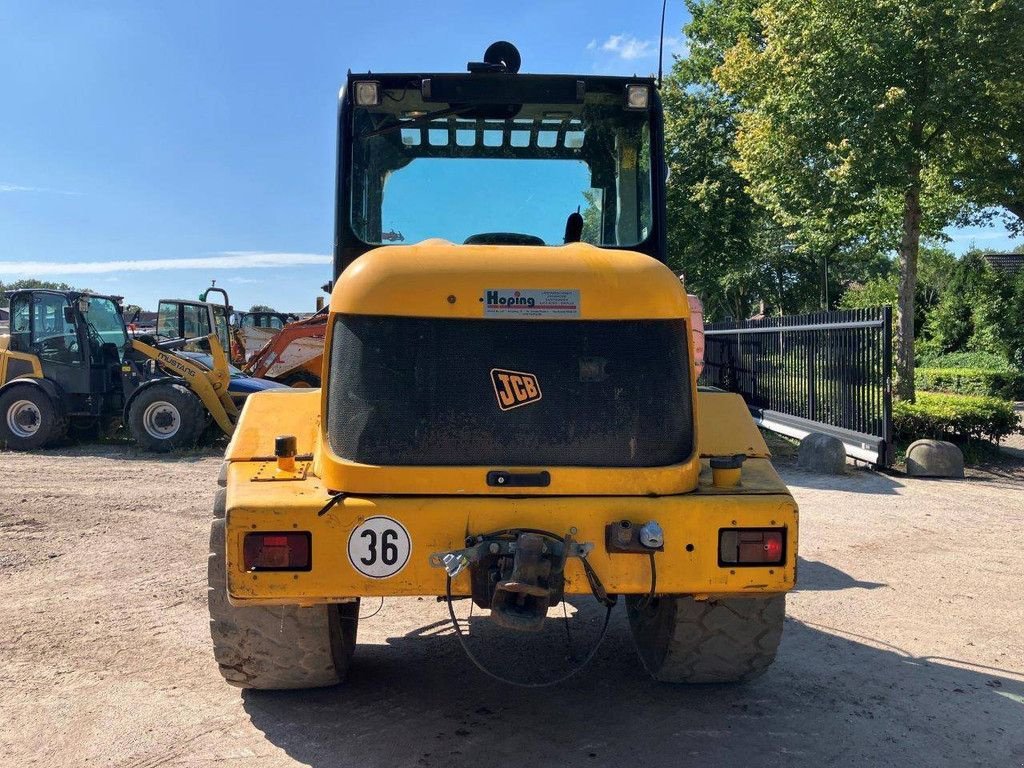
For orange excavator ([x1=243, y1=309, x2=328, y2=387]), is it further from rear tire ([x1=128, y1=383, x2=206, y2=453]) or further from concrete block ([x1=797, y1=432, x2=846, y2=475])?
concrete block ([x1=797, y1=432, x2=846, y2=475])

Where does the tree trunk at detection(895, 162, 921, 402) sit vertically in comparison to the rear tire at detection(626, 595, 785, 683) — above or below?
above

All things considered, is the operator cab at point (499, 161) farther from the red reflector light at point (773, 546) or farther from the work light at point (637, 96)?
the red reflector light at point (773, 546)

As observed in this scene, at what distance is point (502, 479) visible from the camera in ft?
11.3

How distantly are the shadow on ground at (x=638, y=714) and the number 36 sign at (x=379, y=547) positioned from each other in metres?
0.76

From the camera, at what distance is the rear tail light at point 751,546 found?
11.2ft

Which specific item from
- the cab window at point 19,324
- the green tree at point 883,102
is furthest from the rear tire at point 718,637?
the cab window at point 19,324

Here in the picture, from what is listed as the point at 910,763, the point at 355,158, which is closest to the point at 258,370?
the point at 355,158

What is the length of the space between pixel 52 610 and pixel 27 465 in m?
7.47

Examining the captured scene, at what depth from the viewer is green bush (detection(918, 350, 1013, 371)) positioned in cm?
2338

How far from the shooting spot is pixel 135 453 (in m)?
13.1

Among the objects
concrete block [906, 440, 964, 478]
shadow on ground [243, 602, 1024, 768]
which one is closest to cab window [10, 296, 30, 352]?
shadow on ground [243, 602, 1024, 768]

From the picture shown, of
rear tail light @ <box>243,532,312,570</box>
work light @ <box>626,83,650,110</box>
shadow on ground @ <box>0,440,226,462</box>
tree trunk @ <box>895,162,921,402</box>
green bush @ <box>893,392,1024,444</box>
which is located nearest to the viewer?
rear tail light @ <box>243,532,312,570</box>

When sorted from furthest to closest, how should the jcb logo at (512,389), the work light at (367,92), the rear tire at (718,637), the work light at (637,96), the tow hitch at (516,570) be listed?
the work light at (637,96)
the work light at (367,92)
the rear tire at (718,637)
the jcb logo at (512,389)
the tow hitch at (516,570)

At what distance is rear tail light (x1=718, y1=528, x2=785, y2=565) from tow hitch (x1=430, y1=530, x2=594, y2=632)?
0.54 m
